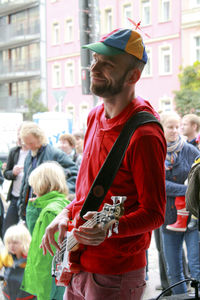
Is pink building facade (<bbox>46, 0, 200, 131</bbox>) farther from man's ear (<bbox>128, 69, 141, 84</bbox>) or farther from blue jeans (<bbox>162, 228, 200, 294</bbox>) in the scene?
man's ear (<bbox>128, 69, 141, 84</bbox>)

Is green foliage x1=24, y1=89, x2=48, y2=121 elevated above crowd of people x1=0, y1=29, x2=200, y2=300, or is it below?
above

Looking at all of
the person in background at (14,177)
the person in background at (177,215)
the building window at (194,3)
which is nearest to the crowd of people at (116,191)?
the person in background at (177,215)

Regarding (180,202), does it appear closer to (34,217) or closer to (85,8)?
(34,217)

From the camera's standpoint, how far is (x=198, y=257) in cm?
395

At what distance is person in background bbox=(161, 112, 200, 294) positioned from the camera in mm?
3816

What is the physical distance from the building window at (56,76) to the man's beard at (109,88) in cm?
2318

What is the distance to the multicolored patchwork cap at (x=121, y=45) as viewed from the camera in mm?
1699

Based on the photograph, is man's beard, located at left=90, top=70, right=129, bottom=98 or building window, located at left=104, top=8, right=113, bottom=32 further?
building window, located at left=104, top=8, right=113, bottom=32

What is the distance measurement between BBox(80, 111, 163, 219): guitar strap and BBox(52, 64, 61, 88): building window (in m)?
23.3

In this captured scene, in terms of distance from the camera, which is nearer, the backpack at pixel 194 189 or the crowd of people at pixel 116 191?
the crowd of people at pixel 116 191

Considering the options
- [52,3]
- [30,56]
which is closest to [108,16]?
[52,3]

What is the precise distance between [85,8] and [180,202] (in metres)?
3.05

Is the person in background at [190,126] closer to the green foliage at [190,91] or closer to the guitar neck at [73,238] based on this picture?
the guitar neck at [73,238]

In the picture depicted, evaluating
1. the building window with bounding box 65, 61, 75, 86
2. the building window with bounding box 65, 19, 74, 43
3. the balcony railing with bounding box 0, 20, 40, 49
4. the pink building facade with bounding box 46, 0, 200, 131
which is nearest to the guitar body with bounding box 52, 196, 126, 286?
the pink building facade with bounding box 46, 0, 200, 131
